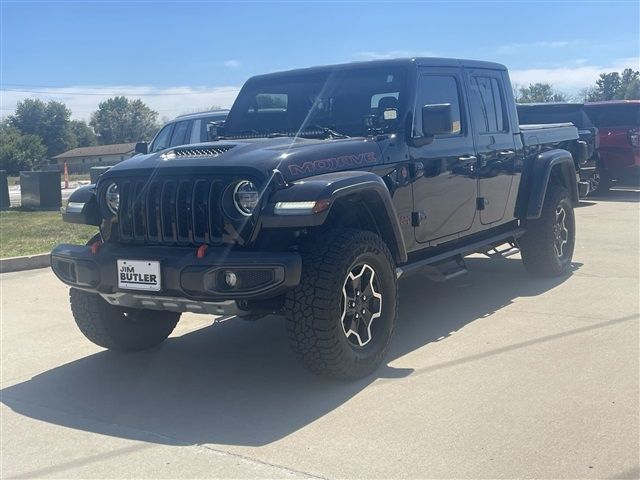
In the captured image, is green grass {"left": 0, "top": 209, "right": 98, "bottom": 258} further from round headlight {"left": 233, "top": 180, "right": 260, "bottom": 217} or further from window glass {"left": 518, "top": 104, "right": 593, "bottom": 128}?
window glass {"left": 518, "top": 104, "right": 593, "bottom": 128}

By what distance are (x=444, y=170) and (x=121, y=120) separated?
102 m

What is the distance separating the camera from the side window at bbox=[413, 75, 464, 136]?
5562 mm

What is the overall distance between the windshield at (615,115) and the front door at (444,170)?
34.8ft

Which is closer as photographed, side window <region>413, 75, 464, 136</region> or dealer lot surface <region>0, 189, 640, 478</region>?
dealer lot surface <region>0, 189, 640, 478</region>

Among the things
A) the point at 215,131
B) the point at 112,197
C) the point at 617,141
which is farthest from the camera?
the point at 617,141

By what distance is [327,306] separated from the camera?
165 inches

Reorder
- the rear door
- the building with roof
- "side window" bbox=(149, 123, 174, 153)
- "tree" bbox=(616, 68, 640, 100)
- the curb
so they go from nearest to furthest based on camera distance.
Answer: the rear door
the curb
"side window" bbox=(149, 123, 174, 153)
"tree" bbox=(616, 68, 640, 100)
the building with roof

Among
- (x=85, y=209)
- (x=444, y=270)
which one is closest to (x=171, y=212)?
(x=85, y=209)

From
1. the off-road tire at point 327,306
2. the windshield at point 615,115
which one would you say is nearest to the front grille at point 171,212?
the off-road tire at point 327,306

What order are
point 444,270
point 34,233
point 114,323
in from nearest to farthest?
point 114,323 < point 444,270 < point 34,233

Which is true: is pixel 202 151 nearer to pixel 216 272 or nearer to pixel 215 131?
pixel 216 272

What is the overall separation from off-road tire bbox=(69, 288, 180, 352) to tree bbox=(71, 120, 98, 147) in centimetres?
10420

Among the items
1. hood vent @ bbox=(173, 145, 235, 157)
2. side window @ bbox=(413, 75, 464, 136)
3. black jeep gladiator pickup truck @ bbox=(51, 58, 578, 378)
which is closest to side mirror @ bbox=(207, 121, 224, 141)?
black jeep gladiator pickup truck @ bbox=(51, 58, 578, 378)

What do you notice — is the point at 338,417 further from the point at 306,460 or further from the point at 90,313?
the point at 90,313
